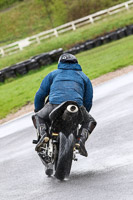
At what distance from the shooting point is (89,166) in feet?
23.6

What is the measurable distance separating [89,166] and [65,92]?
48.9 inches

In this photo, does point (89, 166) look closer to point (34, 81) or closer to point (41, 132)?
point (41, 132)

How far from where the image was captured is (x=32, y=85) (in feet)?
66.6

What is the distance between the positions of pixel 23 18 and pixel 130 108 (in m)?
60.5

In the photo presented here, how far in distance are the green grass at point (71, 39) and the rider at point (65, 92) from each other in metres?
26.8

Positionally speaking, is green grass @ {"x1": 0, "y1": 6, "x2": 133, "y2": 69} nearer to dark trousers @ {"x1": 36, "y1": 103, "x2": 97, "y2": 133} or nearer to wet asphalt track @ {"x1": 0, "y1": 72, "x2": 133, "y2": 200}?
wet asphalt track @ {"x1": 0, "y1": 72, "x2": 133, "y2": 200}

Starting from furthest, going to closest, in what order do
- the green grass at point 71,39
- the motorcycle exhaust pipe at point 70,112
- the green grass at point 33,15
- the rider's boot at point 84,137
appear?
the green grass at point 33,15 → the green grass at point 71,39 → the rider's boot at point 84,137 → the motorcycle exhaust pipe at point 70,112

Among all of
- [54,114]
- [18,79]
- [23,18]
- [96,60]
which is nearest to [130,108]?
[54,114]

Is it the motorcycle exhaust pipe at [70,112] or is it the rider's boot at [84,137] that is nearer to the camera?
the motorcycle exhaust pipe at [70,112]

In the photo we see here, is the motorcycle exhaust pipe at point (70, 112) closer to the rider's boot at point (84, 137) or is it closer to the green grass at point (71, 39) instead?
the rider's boot at point (84, 137)

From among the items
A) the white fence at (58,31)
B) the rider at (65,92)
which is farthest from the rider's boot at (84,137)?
the white fence at (58,31)

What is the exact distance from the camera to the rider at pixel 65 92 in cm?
673

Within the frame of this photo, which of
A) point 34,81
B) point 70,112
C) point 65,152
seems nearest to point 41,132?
point 65,152

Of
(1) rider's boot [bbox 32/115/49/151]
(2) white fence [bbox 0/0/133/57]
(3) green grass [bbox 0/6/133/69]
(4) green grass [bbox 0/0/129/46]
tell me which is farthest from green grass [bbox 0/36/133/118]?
(4) green grass [bbox 0/0/129/46]
